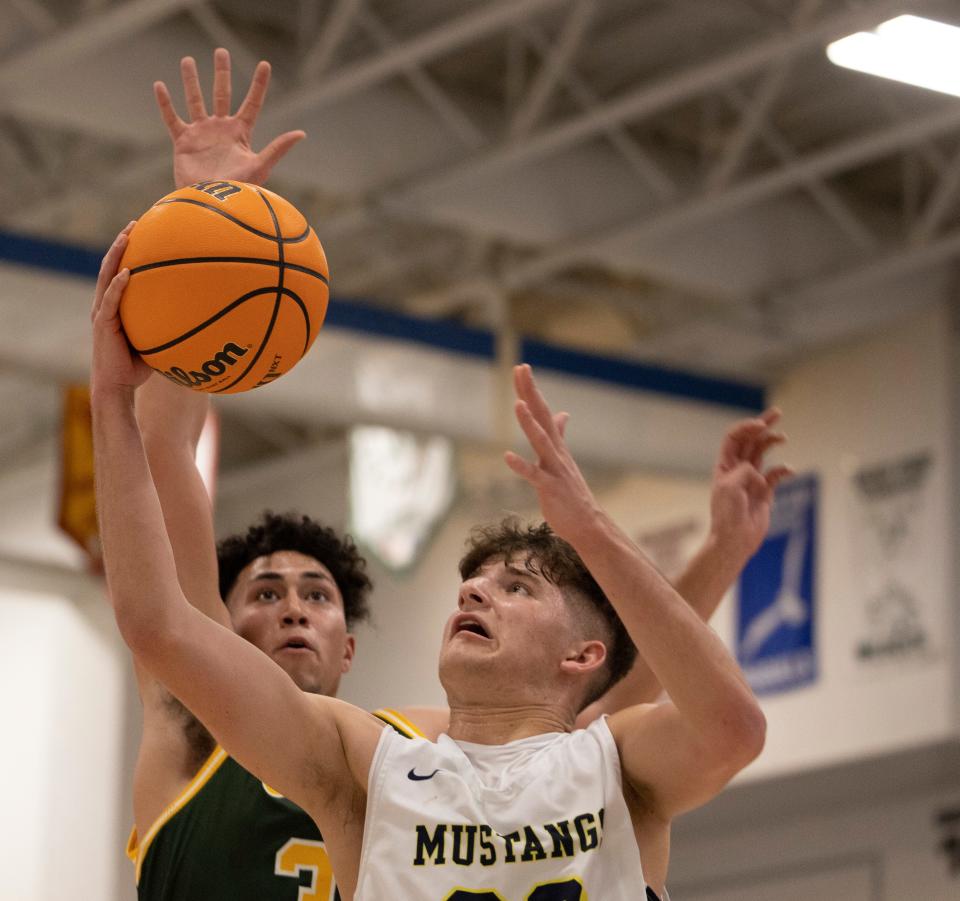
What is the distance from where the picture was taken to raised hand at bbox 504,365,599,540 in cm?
346

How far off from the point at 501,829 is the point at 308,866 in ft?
2.78

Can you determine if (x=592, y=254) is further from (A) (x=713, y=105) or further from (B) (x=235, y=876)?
(B) (x=235, y=876)

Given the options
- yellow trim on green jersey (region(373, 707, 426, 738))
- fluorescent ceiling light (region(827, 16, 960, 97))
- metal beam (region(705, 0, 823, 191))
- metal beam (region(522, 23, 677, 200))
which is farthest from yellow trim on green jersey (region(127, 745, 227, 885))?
metal beam (region(522, 23, 677, 200))

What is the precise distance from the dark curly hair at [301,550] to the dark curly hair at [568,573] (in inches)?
38.2

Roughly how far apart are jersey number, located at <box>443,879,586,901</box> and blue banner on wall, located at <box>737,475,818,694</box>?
10768 mm

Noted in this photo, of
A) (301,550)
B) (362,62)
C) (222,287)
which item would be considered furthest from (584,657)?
(362,62)

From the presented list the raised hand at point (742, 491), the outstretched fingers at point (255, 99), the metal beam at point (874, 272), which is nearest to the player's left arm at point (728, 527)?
the raised hand at point (742, 491)

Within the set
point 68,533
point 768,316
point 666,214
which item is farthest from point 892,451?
point 68,533

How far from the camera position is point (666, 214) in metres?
12.8

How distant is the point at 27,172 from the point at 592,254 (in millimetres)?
3816

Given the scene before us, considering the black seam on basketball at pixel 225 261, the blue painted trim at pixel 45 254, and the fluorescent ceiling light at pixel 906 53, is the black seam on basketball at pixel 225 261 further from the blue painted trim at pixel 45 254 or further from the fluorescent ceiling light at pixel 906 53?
the blue painted trim at pixel 45 254

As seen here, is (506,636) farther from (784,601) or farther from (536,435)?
(784,601)

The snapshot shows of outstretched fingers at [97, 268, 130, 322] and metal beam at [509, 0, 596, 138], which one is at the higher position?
metal beam at [509, 0, 596, 138]

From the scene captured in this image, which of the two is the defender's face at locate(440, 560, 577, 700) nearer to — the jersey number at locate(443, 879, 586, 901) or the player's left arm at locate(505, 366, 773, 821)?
the player's left arm at locate(505, 366, 773, 821)
